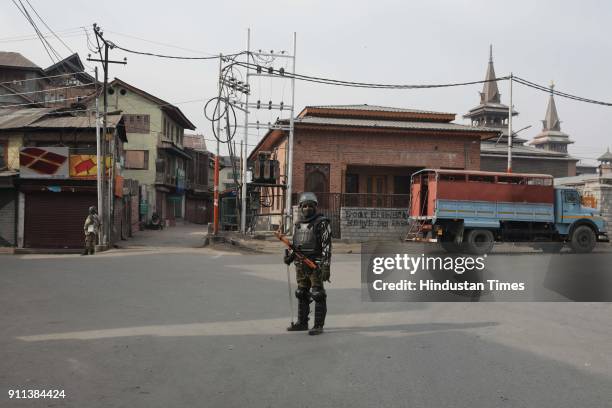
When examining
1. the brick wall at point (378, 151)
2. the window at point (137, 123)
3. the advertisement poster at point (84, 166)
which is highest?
the window at point (137, 123)

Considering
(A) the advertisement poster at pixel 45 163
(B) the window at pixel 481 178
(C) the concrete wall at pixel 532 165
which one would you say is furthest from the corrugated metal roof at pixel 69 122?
(C) the concrete wall at pixel 532 165

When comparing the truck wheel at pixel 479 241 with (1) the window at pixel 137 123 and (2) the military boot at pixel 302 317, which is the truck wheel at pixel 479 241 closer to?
(2) the military boot at pixel 302 317

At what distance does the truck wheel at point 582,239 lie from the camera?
838 inches

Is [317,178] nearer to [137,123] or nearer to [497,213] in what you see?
[497,213]

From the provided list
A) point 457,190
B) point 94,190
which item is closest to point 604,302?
point 457,190

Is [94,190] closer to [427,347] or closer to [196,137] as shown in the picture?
[427,347]

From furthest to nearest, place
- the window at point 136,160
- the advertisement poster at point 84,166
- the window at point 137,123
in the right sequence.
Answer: the window at point 137,123 < the window at point 136,160 < the advertisement poster at point 84,166

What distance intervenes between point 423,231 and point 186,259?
29.6ft

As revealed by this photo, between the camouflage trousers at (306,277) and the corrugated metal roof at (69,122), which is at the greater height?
the corrugated metal roof at (69,122)

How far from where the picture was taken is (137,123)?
46062 millimetres

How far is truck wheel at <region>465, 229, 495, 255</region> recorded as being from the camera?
2030 centimetres

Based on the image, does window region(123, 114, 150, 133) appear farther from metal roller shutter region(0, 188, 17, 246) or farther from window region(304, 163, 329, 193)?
window region(304, 163, 329, 193)

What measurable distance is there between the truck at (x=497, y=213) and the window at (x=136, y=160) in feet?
96.4

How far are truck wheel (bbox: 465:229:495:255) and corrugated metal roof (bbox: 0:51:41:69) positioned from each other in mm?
40607
